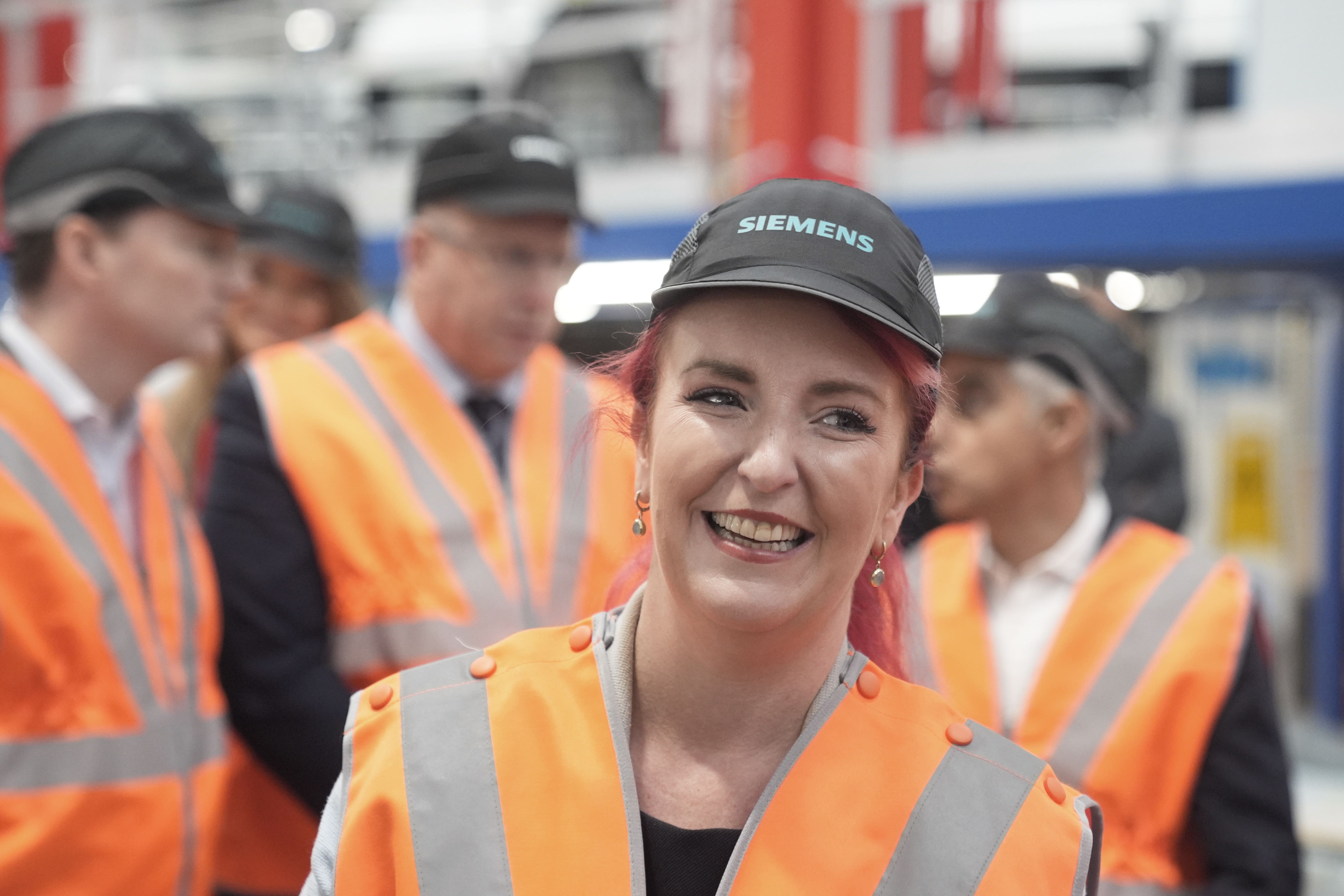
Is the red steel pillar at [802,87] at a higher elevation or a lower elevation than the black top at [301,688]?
higher

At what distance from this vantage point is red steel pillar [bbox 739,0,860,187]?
6.43m

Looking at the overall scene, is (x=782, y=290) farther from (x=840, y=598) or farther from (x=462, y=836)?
(x=462, y=836)

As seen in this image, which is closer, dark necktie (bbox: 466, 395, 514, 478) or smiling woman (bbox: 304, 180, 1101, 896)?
smiling woman (bbox: 304, 180, 1101, 896)

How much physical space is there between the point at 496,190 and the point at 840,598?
55.2 inches

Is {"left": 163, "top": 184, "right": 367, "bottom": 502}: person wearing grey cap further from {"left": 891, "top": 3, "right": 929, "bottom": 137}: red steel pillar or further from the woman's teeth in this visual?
{"left": 891, "top": 3, "right": 929, "bottom": 137}: red steel pillar

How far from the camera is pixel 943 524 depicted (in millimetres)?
4707

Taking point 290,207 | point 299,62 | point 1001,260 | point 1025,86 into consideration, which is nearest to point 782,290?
point 290,207

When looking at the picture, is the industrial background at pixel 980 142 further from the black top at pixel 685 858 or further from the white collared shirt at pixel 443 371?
the black top at pixel 685 858

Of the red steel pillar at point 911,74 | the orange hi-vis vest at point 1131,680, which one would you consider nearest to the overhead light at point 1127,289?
the red steel pillar at point 911,74

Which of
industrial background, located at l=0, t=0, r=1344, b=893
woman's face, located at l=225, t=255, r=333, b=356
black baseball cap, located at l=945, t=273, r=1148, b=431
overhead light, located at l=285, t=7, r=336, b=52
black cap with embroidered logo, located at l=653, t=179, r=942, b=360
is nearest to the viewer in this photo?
black cap with embroidered logo, located at l=653, t=179, r=942, b=360

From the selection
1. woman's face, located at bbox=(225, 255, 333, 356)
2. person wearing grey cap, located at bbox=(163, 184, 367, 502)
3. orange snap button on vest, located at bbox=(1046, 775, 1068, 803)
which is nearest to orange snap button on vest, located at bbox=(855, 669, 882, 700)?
orange snap button on vest, located at bbox=(1046, 775, 1068, 803)

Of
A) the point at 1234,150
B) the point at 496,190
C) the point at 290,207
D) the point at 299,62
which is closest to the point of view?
the point at 496,190

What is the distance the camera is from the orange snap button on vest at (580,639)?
Result: 5.11 ft

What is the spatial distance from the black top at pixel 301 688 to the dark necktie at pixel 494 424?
1.31ft
